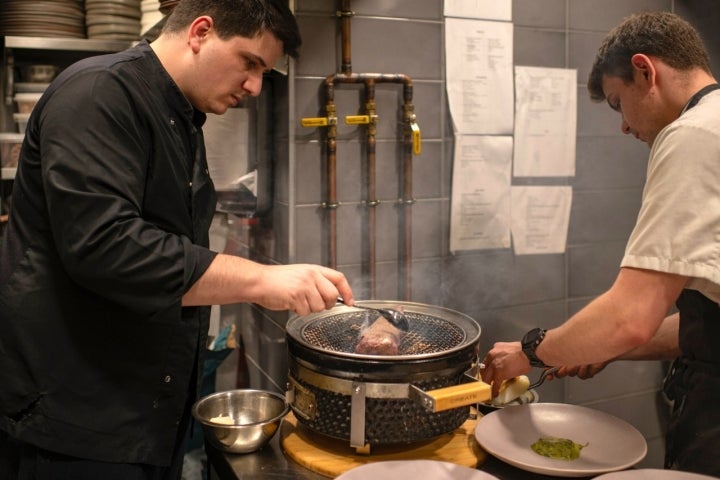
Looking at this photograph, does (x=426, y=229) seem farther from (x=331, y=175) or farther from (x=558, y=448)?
(x=558, y=448)

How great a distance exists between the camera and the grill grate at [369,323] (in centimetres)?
185

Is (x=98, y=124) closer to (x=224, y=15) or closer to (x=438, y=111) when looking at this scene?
(x=224, y=15)

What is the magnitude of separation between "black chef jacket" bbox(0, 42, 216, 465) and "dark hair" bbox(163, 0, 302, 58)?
0.42 ft

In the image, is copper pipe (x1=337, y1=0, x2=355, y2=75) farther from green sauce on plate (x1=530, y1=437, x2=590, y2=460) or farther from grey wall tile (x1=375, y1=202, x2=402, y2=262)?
green sauce on plate (x1=530, y1=437, x2=590, y2=460)

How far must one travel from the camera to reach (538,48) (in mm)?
2947

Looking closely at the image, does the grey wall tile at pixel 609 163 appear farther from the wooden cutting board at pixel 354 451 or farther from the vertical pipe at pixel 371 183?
the wooden cutting board at pixel 354 451

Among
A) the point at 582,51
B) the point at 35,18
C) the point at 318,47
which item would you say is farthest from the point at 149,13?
the point at 582,51

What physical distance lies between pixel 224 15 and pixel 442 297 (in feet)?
5.12

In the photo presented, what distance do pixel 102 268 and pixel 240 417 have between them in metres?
0.74

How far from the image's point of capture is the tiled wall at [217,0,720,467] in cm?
255

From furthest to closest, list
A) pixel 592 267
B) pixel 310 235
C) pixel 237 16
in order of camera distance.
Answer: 1. pixel 592 267
2. pixel 310 235
3. pixel 237 16

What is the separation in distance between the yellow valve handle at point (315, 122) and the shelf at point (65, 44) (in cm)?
162

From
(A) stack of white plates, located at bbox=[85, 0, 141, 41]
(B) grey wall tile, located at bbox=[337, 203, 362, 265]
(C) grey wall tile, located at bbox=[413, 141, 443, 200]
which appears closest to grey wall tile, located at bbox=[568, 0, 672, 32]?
(C) grey wall tile, located at bbox=[413, 141, 443, 200]

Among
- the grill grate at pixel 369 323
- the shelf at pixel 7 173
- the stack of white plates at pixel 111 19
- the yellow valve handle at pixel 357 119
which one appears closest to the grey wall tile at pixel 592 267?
the yellow valve handle at pixel 357 119
